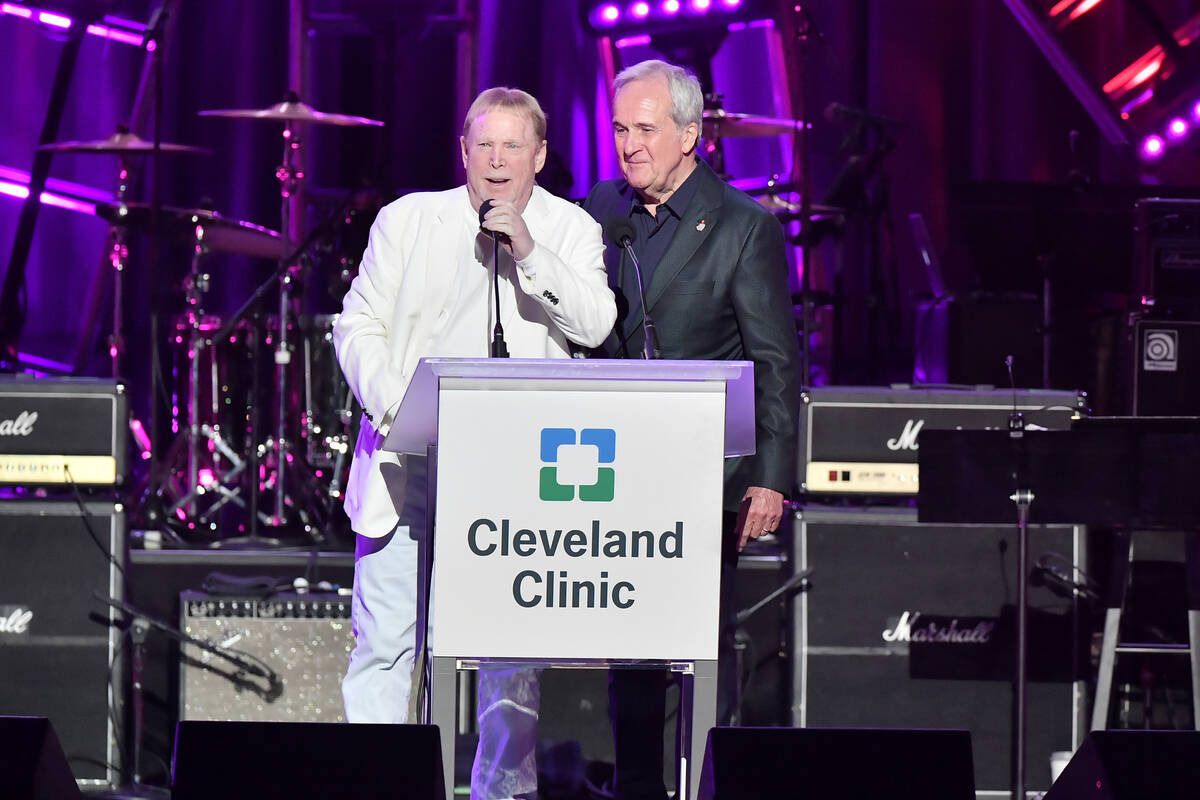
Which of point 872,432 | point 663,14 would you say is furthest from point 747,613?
point 663,14

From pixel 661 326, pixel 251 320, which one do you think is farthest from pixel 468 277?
pixel 251 320

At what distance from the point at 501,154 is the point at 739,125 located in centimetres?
352

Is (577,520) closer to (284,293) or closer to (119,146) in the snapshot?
(284,293)

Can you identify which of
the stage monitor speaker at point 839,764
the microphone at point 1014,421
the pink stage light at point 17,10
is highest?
the pink stage light at point 17,10

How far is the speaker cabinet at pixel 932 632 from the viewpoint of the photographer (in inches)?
190

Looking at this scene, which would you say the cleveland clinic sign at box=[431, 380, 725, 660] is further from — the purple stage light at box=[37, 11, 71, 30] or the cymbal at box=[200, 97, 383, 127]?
the purple stage light at box=[37, 11, 71, 30]

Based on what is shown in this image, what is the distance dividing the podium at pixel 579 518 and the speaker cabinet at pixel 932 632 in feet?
6.63

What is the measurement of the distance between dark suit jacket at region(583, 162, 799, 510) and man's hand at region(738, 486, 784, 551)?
0.18 ft

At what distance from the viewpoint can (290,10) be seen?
326 inches

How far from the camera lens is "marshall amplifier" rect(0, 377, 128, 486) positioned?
4895mm

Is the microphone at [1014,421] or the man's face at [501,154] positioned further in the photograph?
the microphone at [1014,421]

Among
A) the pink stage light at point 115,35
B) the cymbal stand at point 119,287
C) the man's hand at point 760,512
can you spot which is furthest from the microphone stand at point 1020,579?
the pink stage light at point 115,35

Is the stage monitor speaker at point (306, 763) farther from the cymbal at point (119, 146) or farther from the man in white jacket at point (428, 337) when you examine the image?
the cymbal at point (119, 146)

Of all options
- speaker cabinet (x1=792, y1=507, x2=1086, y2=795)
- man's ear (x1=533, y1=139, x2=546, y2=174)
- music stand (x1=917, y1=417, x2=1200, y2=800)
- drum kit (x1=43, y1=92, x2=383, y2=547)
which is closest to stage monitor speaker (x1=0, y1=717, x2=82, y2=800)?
man's ear (x1=533, y1=139, x2=546, y2=174)
